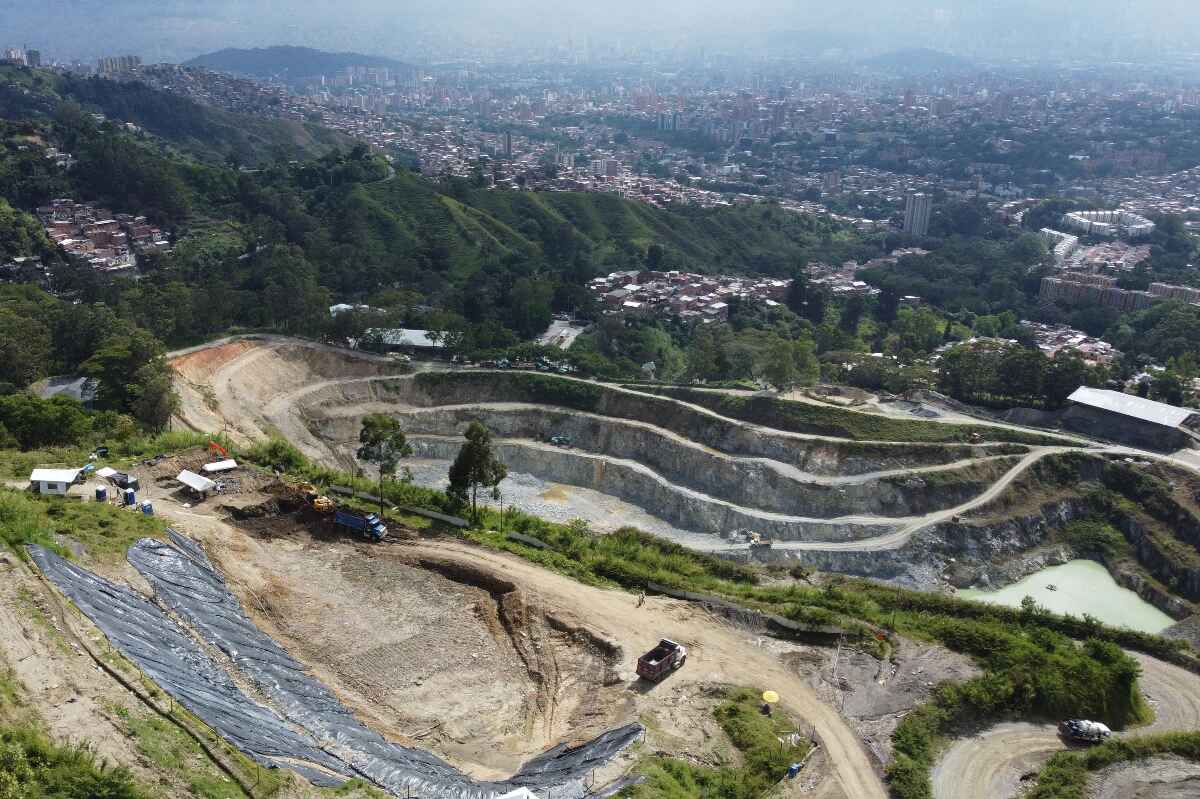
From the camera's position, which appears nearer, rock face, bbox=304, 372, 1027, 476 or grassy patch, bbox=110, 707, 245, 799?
grassy patch, bbox=110, 707, 245, 799

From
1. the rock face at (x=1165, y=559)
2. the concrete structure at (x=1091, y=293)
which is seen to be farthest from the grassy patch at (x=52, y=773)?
the concrete structure at (x=1091, y=293)

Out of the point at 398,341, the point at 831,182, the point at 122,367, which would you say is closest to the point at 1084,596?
the point at 398,341

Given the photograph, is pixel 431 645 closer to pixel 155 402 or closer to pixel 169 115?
pixel 155 402

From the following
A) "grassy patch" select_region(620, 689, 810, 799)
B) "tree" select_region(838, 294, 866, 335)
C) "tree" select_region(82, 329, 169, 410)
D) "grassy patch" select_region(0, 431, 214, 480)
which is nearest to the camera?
"grassy patch" select_region(620, 689, 810, 799)

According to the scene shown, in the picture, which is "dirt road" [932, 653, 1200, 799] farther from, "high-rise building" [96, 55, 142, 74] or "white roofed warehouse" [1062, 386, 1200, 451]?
"high-rise building" [96, 55, 142, 74]

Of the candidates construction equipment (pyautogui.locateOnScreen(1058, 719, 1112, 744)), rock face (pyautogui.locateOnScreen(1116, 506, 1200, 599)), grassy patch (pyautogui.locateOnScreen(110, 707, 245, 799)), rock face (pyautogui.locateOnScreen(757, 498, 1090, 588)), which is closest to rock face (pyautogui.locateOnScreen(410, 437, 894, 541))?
rock face (pyautogui.locateOnScreen(757, 498, 1090, 588))
